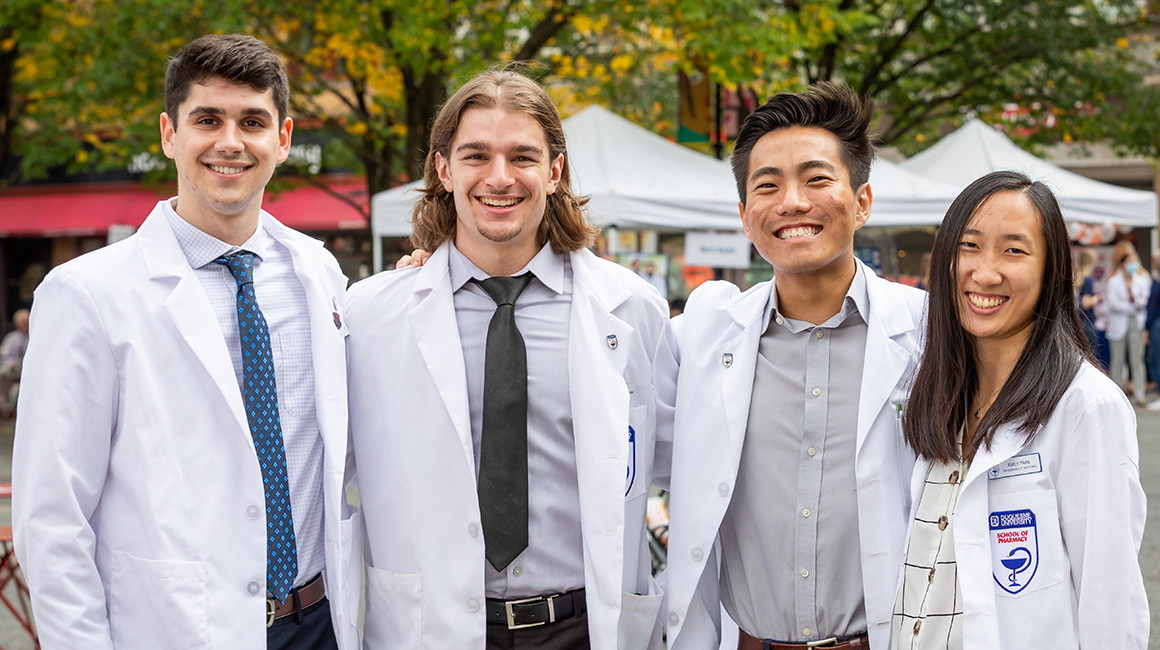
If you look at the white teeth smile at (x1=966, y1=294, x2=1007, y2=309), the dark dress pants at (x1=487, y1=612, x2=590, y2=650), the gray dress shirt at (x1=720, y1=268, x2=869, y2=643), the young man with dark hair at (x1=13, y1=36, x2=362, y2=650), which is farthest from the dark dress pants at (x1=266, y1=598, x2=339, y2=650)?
the white teeth smile at (x1=966, y1=294, x2=1007, y2=309)

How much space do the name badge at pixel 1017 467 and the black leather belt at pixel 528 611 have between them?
115 centimetres

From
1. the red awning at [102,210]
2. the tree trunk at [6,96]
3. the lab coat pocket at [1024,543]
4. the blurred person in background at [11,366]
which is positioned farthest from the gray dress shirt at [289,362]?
the red awning at [102,210]

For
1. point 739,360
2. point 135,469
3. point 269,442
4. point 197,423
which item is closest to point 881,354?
point 739,360

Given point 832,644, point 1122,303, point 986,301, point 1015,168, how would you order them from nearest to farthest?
point 986,301
point 832,644
point 1015,168
point 1122,303

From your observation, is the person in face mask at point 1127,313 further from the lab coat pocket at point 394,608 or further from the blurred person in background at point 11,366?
the blurred person in background at point 11,366

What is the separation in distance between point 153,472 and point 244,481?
0.21 metres

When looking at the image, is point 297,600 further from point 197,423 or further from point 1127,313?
point 1127,313

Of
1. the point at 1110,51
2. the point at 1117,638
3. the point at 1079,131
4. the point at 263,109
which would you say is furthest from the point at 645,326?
the point at 1110,51

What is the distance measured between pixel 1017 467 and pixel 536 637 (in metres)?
1.30

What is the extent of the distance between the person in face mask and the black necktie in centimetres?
1143

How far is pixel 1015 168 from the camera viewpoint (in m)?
9.60

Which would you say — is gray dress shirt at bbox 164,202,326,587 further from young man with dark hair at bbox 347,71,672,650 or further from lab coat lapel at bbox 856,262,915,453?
lab coat lapel at bbox 856,262,915,453

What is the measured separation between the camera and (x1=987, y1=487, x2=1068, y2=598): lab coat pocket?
6.94ft

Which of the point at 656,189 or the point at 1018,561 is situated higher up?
the point at 656,189
